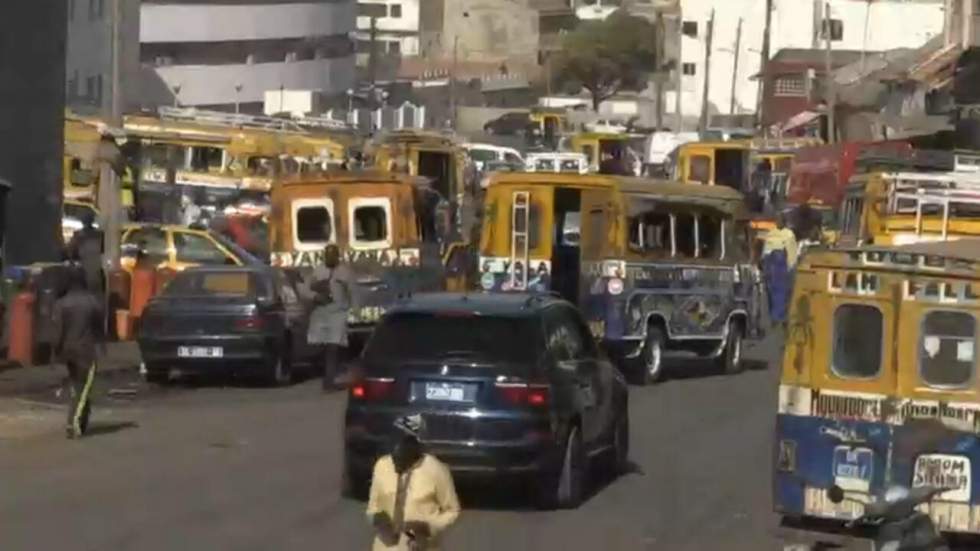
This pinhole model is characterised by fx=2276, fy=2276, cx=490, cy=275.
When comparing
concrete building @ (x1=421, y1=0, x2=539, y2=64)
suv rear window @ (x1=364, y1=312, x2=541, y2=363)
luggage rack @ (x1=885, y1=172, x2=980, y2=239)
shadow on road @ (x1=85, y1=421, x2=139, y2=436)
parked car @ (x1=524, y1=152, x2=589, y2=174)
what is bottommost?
shadow on road @ (x1=85, y1=421, x2=139, y2=436)

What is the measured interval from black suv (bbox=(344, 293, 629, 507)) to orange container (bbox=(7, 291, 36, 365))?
11755 millimetres

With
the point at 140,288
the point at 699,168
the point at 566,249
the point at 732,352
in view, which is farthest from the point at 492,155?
the point at 566,249

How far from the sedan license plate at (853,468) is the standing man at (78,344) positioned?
8940 mm

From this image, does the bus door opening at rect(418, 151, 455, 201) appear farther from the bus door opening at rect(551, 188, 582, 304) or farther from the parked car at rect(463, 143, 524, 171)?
the parked car at rect(463, 143, 524, 171)

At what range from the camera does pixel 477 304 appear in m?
18.1

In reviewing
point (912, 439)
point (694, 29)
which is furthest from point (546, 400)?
point (694, 29)

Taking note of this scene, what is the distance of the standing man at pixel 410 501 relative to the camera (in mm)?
11297

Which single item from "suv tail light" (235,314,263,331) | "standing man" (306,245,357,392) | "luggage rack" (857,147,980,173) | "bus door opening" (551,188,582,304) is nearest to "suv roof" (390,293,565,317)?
"standing man" (306,245,357,392)

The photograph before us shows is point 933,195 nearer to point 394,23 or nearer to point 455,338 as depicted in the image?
point 455,338

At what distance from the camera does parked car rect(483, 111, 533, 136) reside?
9981 cm

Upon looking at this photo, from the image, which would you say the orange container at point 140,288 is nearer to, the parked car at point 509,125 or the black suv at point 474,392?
the black suv at point 474,392

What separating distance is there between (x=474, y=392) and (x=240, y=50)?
4680 inches

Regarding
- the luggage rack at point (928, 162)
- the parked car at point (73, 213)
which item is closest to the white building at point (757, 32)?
the parked car at point (73, 213)

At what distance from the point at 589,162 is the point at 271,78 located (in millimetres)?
73875
